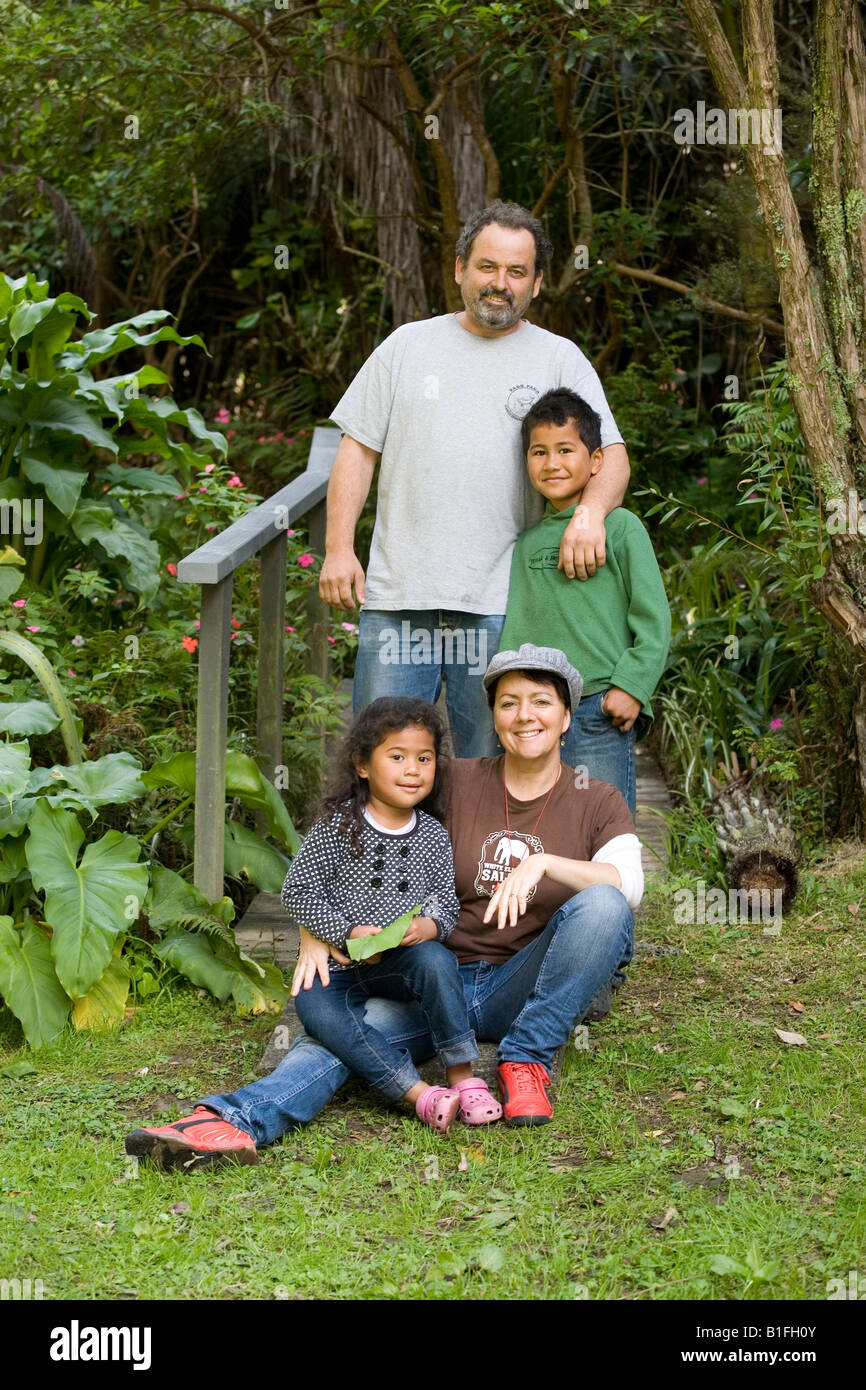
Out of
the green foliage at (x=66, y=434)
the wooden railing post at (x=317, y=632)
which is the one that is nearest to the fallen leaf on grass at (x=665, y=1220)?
the green foliage at (x=66, y=434)

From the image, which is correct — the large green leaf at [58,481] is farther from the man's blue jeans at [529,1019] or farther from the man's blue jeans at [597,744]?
the man's blue jeans at [529,1019]

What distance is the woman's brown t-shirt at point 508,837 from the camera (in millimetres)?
3096

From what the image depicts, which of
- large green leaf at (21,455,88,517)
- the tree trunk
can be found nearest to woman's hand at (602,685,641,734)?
the tree trunk

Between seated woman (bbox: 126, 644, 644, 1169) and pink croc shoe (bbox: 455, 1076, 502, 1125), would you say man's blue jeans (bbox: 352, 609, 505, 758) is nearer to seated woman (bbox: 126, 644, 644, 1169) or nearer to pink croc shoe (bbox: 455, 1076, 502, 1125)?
seated woman (bbox: 126, 644, 644, 1169)

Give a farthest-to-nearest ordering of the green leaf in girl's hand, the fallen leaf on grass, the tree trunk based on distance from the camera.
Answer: the tree trunk < the green leaf in girl's hand < the fallen leaf on grass

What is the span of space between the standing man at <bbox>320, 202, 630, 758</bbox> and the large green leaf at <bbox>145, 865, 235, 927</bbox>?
2.27ft

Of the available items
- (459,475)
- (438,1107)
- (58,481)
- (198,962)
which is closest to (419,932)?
(438,1107)

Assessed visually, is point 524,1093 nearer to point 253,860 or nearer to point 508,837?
point 508,837

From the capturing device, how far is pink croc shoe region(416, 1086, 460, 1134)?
113 inches

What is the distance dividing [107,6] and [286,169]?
220cm

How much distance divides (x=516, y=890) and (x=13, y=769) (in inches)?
50.3

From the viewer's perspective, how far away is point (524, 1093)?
291 cm
